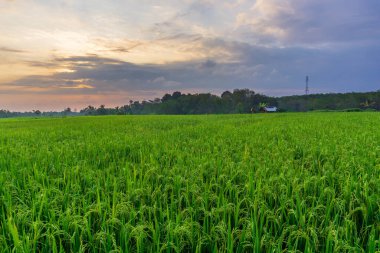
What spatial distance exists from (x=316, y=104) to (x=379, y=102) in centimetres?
2810

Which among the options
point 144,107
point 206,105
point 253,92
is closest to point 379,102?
point 253,92

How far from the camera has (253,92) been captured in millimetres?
133875

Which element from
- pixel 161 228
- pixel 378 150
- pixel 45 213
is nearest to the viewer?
pixel 161 228

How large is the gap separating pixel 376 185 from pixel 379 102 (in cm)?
13791

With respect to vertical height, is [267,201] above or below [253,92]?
below

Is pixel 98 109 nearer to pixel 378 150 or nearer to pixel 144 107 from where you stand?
pixel 144 107

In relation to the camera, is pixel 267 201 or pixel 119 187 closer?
pixel 267 201

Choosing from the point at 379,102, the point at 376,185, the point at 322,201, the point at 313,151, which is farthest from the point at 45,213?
the point at 379,102

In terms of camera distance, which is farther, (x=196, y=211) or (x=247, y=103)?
(x=247, y=103)

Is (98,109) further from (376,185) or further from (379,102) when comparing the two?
(376,185)

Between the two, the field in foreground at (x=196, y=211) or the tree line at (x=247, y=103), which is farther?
the tree line at (x=247, y=103)

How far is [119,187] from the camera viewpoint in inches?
175

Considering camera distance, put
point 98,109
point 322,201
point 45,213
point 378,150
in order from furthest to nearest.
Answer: point 98,109 < point 378,150 < point 322,201 < point 45,213

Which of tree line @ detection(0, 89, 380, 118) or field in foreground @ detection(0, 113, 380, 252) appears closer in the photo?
field in foreground @ detection(0, 113, 380, 252)
